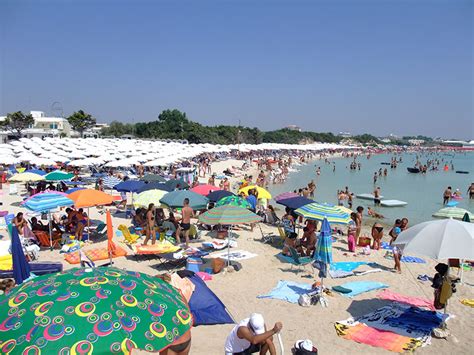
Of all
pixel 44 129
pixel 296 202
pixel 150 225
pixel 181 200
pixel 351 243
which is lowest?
pixel 351 243

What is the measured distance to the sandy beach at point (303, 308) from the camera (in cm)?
538

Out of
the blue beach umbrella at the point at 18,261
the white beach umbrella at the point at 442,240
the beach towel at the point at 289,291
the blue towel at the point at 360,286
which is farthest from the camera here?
the blue towel at the point at 360,286

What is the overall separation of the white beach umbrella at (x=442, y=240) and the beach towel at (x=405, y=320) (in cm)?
126

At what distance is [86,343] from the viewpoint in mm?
2328

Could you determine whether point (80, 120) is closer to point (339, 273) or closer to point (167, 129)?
point (167, 129)

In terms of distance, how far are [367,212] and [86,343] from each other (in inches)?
733

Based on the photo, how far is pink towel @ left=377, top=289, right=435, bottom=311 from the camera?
22.0 ft

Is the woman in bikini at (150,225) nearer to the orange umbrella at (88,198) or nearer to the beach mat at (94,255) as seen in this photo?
the beach mat at (94,255)

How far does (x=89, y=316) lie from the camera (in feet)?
8.14

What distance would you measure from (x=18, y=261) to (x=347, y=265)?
686cm

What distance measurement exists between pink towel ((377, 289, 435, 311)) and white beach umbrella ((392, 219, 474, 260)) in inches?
64.8

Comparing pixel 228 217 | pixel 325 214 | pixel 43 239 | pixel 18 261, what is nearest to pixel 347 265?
pixel 325 214

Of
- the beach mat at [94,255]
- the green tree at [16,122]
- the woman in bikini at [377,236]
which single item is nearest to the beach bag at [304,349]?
the beach mat at [94,255]

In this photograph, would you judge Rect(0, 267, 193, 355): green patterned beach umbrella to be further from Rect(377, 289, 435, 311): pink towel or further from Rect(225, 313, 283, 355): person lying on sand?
Rect(377, 289, 435, 311): pink towel
